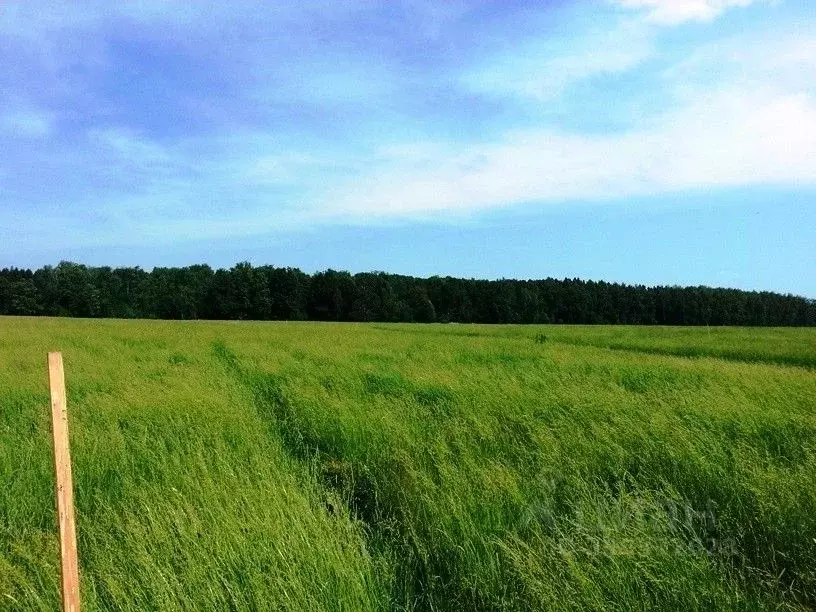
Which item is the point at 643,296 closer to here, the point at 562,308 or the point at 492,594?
the point at 562,308

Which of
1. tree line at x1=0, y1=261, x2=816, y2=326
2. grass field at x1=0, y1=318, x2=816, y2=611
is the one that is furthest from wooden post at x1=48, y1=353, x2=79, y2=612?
tree line at x1=0, y1=261, x2=816, y2=326

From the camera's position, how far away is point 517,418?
787cm

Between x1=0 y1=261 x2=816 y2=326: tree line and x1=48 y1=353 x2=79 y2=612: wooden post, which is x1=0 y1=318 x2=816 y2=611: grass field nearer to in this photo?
x1=48 y1=353 x2=79 y2=612: wooden post

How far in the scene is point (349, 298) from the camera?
97000 mm

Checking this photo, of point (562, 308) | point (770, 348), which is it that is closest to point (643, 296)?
point (562, 308)

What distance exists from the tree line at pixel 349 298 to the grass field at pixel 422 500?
86151 mm

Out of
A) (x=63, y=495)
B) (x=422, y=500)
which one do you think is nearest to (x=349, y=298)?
(x=422, y=500)

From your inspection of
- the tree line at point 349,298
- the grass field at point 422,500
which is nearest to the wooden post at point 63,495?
the grass field at point 422,500

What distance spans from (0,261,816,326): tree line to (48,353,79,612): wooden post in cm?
9132

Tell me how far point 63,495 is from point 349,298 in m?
94.3

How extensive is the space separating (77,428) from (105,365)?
7.88 m

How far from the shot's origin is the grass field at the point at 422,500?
3.61 metres

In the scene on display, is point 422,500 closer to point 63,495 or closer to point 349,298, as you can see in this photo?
point 63,495

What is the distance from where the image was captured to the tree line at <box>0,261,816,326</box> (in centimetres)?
9125
